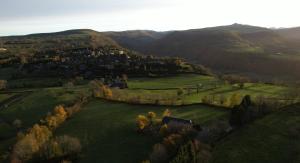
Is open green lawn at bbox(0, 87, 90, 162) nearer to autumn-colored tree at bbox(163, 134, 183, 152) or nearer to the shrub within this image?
the shrub

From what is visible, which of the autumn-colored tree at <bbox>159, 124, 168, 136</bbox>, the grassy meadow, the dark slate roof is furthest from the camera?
the dark slate roof

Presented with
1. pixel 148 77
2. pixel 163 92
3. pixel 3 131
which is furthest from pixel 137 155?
pixel 148 77

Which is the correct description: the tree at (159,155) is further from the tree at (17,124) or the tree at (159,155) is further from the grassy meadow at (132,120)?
the tree at (17,124)

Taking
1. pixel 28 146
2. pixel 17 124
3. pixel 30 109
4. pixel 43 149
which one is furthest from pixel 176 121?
pixel 30 109

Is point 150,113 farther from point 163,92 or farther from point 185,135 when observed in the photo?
point 163,92

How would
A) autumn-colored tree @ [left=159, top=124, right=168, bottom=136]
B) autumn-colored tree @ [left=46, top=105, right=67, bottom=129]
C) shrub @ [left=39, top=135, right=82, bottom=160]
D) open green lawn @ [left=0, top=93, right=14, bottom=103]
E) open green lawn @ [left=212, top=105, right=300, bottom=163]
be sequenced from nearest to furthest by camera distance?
open green lawn @ [left=212, top=105, right=300, bottom=163], shrub @ [left=39, top=135, right=82, bottom=160], autumn-colored tree @ [left=159, top=124, right=168, bottom=136], autumn-colored tree @ [left=46, top=105, right=67, bottom=129], open green lawn @ [left=0, top=93, right=14, bottom=103]

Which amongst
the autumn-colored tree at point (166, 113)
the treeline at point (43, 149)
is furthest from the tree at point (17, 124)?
the autumn-colored tree at point (166, 113)

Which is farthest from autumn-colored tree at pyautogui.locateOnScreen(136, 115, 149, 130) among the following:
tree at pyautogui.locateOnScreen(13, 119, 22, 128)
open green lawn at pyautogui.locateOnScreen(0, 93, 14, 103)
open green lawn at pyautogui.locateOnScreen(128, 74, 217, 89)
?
open green lawn at pyautogui.locateOnScreen(0, 93, 14, 103)

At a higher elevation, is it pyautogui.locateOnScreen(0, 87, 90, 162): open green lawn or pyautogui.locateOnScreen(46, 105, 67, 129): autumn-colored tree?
pyautogui.locateOnScreen(46, 105, 67, 129): autumn-colored tree
